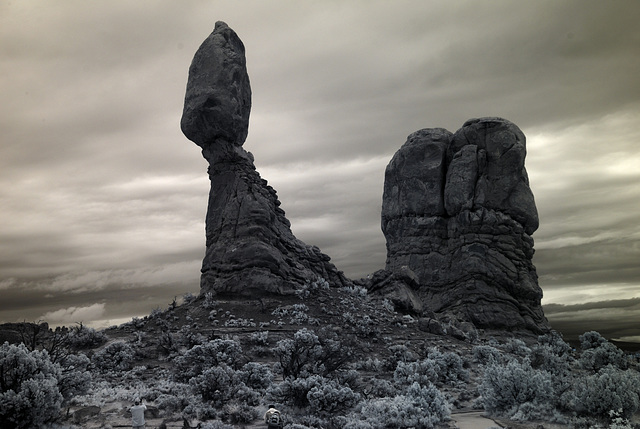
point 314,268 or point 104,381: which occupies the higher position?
point 314,268

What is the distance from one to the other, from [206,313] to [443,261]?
30.8 m

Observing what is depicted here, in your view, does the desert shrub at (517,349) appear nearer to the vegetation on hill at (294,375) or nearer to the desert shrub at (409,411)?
the vegetation on hill at (294,375)

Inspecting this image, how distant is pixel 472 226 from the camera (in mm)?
59594

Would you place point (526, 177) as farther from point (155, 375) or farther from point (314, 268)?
point (155, 375)

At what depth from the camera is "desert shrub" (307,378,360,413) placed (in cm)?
2092

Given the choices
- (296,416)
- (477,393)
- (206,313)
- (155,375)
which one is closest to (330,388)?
(296,416)

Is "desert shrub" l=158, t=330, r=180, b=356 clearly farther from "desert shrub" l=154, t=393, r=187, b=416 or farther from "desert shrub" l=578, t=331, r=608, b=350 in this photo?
"desert shrub" l=578, t=331, r=608, b=350

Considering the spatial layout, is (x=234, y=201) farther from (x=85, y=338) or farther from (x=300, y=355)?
(x=300, y=355)

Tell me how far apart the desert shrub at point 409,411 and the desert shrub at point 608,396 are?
200 inches

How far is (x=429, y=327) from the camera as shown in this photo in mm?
42906

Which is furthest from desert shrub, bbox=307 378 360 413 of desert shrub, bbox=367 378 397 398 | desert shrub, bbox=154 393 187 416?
desert shrub, bbox=154 393 187 416

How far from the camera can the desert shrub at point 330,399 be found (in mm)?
20922

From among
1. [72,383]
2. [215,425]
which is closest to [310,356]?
[215,425]

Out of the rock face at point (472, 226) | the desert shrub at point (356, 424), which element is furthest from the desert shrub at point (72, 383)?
the rock face at point (472, 226)
